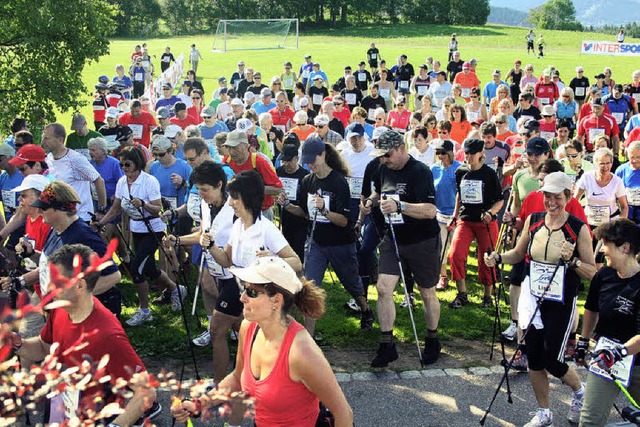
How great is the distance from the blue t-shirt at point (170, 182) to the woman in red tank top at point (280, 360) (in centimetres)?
500

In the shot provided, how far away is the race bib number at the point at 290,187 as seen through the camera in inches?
321

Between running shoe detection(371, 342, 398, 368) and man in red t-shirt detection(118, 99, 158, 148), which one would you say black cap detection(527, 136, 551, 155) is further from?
man in red t-shirt detection(118, 99, 158, 148)

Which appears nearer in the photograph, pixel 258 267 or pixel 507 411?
pixel 258 267

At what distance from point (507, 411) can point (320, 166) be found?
296 cm

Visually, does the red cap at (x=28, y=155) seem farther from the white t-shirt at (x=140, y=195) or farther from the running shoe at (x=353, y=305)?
the running shoe at (x=353, y=305)

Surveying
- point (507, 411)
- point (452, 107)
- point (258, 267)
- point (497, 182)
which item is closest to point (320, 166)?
point (497, 182)

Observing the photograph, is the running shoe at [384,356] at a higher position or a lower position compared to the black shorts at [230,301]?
lower

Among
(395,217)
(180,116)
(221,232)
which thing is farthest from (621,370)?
(180,116)

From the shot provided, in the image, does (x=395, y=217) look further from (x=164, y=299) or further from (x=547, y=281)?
(x=164, y=299)

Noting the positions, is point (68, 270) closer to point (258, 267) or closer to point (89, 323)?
point (89, 323)

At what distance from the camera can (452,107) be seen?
12289mm

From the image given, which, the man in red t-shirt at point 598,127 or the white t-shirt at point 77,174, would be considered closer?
the white t-shirt at point 77,174

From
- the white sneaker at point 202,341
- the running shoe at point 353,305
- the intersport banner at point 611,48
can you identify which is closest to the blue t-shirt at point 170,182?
the white sneaker at point 202,341

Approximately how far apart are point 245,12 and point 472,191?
71.3 metres
